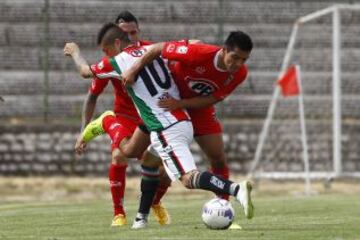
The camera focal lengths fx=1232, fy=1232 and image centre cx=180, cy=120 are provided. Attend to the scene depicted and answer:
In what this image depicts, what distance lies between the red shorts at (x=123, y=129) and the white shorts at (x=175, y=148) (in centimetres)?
129

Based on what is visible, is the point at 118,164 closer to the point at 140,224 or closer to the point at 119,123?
the point at 119,123

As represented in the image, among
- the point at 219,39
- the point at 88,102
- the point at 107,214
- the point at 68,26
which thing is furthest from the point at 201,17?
the point at 88,102

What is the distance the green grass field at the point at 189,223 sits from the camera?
1055 centimetres

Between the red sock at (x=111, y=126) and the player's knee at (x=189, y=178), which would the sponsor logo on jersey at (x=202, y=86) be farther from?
the red sock at (x=111, y=126)

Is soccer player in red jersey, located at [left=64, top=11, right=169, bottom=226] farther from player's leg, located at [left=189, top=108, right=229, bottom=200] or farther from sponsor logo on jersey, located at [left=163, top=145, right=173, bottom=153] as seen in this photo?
sponsor logo on jersey, located at [left=163, top=145, right=173, bottom=153]

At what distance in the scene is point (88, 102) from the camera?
41.9 feet

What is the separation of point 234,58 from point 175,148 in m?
0.97

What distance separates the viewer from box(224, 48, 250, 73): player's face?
1077 cm

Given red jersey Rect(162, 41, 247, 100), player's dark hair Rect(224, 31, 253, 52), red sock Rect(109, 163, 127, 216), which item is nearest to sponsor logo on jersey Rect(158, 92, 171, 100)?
red jersey Rect(162, 41, 247, 100)

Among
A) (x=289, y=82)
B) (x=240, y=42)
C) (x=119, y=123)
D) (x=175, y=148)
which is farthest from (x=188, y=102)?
(x=289, y=82)

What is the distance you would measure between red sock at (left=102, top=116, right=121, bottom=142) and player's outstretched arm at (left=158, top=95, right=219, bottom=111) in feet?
4.59

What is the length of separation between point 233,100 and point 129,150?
1274cm

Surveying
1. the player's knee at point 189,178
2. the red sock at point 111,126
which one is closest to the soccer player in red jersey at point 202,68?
the player's knee at point 189,178

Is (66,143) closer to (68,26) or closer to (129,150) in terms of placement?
(68,26)
